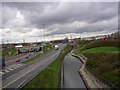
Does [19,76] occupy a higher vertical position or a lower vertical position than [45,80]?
lower

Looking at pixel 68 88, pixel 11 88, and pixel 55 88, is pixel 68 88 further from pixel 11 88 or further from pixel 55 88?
pixel 11 88

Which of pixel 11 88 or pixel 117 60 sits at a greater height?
pixel 117 60

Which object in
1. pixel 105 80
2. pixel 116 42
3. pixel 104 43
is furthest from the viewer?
pixel 104 43

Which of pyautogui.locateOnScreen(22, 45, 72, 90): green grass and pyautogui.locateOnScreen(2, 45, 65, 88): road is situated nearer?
pyautogui.locateOnScreen(22, 45, 72, 90): green grass

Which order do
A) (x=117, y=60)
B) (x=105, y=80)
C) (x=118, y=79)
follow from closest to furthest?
(x=118, y=79) < (x=105, y=80) < (x=117, y=60)

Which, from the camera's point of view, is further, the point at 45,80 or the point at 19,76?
the point at 19,76

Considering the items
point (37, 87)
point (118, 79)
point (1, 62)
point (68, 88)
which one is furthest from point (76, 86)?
point (1, 62)

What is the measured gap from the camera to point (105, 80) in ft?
125

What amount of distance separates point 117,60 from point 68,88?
43.7 feet

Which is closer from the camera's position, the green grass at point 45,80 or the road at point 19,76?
the green grass at point 45,80

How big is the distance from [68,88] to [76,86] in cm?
249

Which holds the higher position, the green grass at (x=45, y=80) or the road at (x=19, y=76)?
the green grass at (x=45, y=80)

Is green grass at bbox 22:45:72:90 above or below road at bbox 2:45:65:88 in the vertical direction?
above

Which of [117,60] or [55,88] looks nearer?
[55,88]
